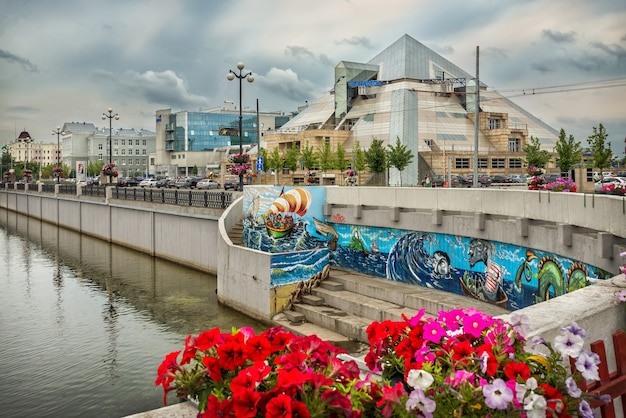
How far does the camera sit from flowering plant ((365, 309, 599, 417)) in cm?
333

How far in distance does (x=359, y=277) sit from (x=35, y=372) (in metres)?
12.8

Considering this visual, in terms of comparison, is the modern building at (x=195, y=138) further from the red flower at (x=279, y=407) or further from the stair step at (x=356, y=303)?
the red flower at (x=279, y=407)

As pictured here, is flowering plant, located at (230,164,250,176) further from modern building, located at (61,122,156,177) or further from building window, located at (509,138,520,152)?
modern building, located at (61,122,156,177)

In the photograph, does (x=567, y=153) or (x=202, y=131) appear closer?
(x=567, y=153)

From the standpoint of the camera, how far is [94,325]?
23766mm

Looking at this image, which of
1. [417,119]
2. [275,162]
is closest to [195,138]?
[275,162]

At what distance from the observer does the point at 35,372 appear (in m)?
17.9

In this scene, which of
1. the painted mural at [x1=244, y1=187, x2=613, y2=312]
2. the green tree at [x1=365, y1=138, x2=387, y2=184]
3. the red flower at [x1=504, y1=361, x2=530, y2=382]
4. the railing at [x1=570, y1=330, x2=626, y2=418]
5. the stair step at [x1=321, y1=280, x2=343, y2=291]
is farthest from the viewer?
the green tree at [x1=365, y1=138, x2=387, y2=184]

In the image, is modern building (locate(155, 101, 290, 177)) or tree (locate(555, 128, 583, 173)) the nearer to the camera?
tree (locate(555, 128, 583, 173))

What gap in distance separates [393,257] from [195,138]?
5365 inches

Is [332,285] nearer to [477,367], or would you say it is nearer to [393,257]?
[393,257]

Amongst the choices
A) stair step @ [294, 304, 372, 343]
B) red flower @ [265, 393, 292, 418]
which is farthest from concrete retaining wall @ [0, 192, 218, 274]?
red flower @ [265, 393, 292, 418]

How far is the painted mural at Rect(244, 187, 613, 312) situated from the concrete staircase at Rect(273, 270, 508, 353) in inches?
19.7

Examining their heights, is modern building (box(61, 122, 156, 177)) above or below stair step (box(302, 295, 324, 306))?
above
